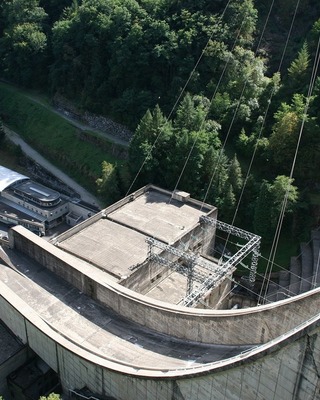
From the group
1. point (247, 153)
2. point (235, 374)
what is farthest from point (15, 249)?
point (247, 153)

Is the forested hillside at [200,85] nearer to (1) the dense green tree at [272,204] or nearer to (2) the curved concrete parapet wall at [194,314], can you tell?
(1) the dense green tree at [272,204]

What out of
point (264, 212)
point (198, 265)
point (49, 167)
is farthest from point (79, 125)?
point (198, 265)

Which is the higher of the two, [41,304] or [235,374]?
[235,374]

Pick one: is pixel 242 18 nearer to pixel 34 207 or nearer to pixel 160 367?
pixel 34 207

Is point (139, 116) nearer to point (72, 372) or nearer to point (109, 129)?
point (109, 129)

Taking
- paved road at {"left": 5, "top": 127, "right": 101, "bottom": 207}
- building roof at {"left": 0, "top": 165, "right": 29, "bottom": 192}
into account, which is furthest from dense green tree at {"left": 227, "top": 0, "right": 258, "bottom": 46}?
building roof at {"left": 0, "top": 165, "right": 29, "bottom": 192}
